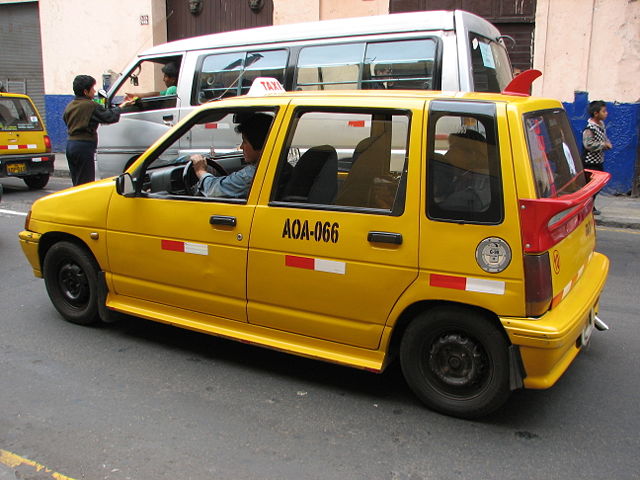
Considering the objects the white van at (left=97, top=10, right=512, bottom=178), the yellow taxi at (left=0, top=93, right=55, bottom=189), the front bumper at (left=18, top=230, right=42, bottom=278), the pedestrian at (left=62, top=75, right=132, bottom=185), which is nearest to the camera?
the front bumper at (left=18, top=230, right=42, bottom=278)

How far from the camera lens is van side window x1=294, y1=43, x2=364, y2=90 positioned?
6.86m

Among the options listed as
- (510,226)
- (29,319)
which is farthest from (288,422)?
(29,319)

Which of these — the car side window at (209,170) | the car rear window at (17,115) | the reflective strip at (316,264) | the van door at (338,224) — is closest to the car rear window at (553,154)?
the van door at (338,224)

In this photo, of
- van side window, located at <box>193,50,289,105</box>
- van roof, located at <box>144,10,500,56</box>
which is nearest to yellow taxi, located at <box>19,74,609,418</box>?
van roof, located at <box>144,10,500,56</box>

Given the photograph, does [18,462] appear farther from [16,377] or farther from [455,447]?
[455,447]

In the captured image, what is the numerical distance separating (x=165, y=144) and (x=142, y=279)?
3.10ft

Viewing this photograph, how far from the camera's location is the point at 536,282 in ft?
10.0

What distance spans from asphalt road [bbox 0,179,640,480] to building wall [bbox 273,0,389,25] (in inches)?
423

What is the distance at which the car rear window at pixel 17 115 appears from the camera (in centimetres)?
1117

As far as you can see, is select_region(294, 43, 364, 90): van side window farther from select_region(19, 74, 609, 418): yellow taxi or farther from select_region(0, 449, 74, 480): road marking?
select_region(0, 449, 74, 480): road marking

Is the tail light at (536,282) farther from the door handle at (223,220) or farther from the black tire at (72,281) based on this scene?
the black tire at (72,281)

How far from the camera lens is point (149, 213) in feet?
13.6

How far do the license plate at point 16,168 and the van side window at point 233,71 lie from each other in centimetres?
495

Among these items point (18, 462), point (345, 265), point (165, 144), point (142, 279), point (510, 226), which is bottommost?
point (18, 462)
